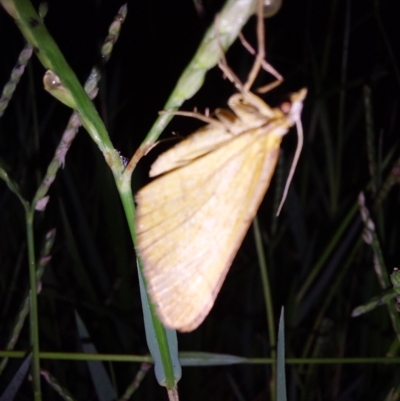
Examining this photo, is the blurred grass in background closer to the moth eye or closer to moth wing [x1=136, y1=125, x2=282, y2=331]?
moth wing [x1=136, y1=125, x2=282, y2=331]

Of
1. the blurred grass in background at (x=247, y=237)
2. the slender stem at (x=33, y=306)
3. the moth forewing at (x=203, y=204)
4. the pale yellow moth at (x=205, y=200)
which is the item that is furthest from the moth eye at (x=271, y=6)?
the blurred grass in background at (x=247, y=237)

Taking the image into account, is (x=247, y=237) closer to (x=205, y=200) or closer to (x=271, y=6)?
(x=205, y=200)

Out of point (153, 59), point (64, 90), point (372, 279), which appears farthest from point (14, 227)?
point (64, 90)

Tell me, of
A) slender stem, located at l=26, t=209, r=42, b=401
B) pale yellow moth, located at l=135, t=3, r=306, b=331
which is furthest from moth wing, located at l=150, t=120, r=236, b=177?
slender stem, located at l=26, t=209, r=42, b=401

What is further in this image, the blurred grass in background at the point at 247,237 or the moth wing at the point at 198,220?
the blurred grass in background at the point at 247,237

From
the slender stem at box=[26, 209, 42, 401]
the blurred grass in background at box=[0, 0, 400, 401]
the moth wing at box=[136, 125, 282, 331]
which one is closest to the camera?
the moth wing at box=[136, 125, 282, 331]

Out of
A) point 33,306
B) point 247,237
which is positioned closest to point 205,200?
point 33,306

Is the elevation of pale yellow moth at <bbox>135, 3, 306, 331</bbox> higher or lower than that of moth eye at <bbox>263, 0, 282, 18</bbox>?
lower

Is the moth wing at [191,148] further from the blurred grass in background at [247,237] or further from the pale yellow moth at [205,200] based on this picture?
the blurred grass in background at [247,237]
